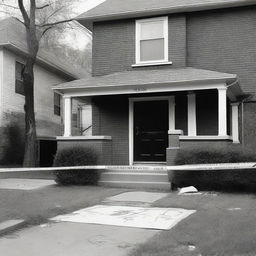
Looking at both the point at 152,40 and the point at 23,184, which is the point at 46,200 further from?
the point at 152,40

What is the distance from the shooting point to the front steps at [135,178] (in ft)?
40.4

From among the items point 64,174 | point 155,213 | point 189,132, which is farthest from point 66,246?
point 189,132

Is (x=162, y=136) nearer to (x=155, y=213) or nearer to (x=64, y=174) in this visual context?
(x=64, y=174)

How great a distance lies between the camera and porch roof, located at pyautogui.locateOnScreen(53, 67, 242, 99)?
41.8 feet

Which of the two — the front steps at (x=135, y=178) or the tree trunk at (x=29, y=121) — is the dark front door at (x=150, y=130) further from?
the tree trunk at (x=29, y=121)

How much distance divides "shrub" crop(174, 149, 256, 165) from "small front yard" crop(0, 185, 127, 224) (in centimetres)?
205

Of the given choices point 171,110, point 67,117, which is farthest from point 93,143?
point 171,110

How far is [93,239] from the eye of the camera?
21.0 ft

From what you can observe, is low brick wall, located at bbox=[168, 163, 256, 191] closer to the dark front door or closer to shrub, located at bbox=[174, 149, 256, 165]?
shrub, located at bbox=[174, 149, 256, 165]

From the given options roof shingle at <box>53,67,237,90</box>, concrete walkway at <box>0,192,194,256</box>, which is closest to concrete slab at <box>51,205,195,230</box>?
concrete walkway at <box>0,192,194,256</box>

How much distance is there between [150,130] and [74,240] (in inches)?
354

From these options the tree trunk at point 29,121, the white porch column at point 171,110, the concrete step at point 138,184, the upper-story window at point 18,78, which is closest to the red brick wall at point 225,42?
the white porch column at point 171,110

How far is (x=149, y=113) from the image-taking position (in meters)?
15.1

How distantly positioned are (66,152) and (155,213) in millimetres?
5080
